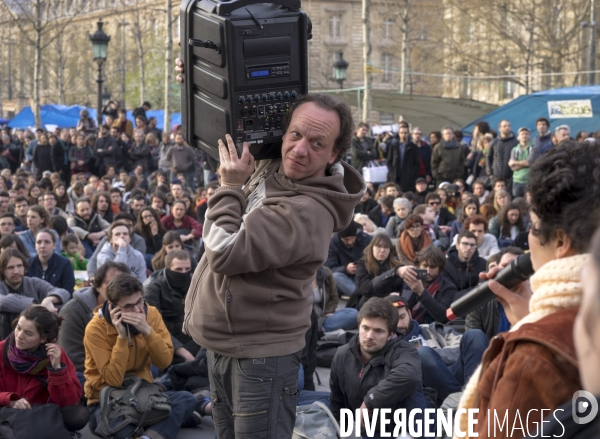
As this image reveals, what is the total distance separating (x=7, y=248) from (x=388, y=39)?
47154 millimetres

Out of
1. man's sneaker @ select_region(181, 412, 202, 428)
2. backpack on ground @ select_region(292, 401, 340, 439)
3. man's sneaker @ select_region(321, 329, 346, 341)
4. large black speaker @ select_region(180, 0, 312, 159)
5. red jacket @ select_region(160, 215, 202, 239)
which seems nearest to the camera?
large black speaker @ select_region(180, 0, 312, 159)

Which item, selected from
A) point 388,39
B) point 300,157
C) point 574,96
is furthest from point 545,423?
point 388,39

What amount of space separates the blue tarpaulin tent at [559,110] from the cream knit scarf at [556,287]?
16951mm

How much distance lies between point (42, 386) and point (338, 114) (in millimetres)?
3463

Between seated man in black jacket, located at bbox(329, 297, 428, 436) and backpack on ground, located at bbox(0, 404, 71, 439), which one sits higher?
seated man in black jacket, located at bbox(329, 297, 428, 436)

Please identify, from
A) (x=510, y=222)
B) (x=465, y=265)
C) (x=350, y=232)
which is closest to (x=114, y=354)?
(x=465, y=265)

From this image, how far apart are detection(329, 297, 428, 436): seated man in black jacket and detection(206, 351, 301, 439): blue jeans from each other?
2.72 meters

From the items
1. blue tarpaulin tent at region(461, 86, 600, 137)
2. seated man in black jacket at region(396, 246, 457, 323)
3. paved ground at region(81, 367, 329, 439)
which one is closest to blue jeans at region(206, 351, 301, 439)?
paved ground at region(81, 367, 329, 439)

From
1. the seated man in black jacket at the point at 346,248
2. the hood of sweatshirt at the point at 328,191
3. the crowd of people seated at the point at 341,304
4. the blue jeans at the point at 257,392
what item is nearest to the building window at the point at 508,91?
the crowd of people seated at the point at 341,304

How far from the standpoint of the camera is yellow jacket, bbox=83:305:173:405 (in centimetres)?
598

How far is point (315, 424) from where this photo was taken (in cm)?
549

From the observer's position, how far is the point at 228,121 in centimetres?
328

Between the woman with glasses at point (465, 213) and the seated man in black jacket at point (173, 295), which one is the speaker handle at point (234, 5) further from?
the woman with glasses at point (465, 213)

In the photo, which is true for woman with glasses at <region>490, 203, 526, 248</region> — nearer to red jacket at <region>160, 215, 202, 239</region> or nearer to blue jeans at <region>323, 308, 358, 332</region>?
blue jeans at <region>323, 308, 358, 332</region>
